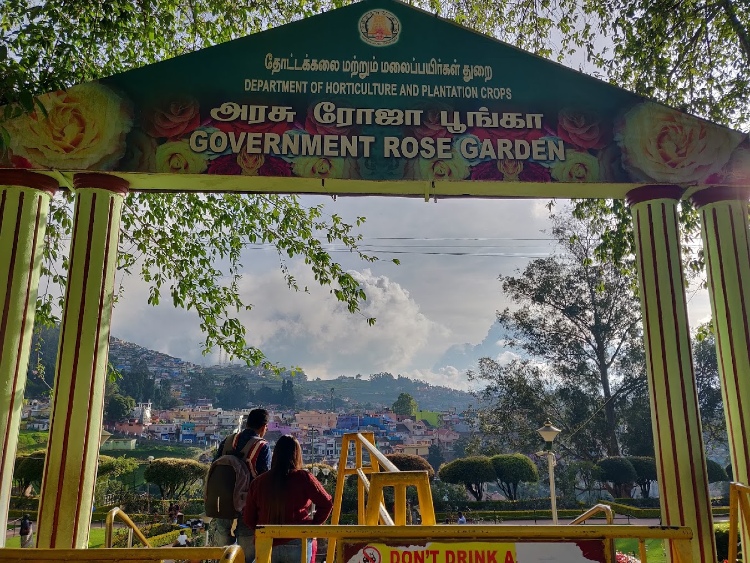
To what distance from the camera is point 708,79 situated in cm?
938

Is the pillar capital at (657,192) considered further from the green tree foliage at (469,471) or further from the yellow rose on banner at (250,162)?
the green tree foliage at (469,471)

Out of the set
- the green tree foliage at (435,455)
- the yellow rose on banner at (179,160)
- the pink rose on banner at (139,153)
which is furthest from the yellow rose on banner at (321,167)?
the green tree foliage at (435,455)

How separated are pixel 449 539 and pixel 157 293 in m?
7.95

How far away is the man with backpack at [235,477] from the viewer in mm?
4234

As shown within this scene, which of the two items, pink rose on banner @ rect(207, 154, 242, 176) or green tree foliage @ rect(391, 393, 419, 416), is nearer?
pink rose on banner @ rect(207, 154, 242, 176)

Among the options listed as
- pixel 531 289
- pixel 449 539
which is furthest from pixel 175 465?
pixel 449 539

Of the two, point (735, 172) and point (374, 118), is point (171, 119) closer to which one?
point (374, 118)

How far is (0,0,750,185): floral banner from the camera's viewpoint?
16.6 ft

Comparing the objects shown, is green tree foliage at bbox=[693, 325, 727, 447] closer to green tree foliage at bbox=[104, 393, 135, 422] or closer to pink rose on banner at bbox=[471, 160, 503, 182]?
pink rose on banner at bbox=[471, 160, 503, 182]

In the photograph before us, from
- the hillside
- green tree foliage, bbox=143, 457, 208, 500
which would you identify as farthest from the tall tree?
the hillside

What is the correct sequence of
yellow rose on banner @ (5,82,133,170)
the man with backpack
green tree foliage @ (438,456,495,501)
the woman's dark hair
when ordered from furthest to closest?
green tree foliage @ (438,456,495,501) → yellow rose on banner @ (5,82,133,170) → the man with backpack → the woman's dark hair

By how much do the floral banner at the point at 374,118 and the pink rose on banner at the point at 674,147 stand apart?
11 millimetres

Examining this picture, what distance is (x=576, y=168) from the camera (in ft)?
17.3

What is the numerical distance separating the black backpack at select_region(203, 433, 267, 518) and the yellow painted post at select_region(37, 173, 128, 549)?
43.2 inches
